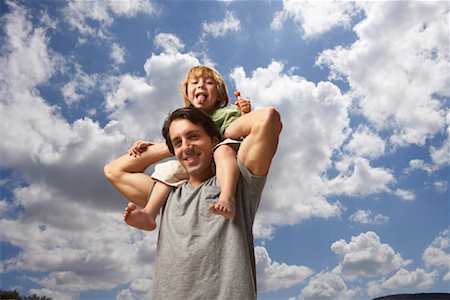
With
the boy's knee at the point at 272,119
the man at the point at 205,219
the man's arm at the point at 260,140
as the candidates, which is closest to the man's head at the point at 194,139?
the man at the point at 205,219

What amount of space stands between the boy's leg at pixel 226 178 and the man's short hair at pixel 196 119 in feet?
0.34

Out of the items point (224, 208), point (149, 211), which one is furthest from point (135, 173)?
point (224, 208)

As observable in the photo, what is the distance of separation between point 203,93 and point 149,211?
0.72 meters

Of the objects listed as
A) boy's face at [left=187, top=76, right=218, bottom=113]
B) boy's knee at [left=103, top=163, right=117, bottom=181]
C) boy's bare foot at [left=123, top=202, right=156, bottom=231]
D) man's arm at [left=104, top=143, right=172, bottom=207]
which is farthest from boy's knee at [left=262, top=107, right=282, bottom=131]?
boy's knee at [left=103, top=163, right=117, bottom=181]

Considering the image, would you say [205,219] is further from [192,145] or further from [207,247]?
[192,145]

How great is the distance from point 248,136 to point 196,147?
0.85 ft

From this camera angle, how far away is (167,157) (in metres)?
2.74

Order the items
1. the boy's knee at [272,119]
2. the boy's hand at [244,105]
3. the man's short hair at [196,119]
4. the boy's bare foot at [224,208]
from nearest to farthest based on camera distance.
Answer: the boy's bare foot at [224,208] → the boy's knee at [272,119] → the man's short hair at [196,119] → the boy's hand at [244,105]

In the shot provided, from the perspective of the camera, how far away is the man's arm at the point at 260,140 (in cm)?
244

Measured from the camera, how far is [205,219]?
240cm

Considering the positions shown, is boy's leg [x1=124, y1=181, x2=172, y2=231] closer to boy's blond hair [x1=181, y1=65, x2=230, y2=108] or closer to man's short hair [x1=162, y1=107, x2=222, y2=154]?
man's short hair [x1=162, y1=107, x2=222, y2=154]

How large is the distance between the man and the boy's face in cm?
27

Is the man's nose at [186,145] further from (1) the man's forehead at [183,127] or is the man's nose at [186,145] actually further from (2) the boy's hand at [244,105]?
(2) the boy's hand at [244,105]

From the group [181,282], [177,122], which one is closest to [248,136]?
[177,122]
